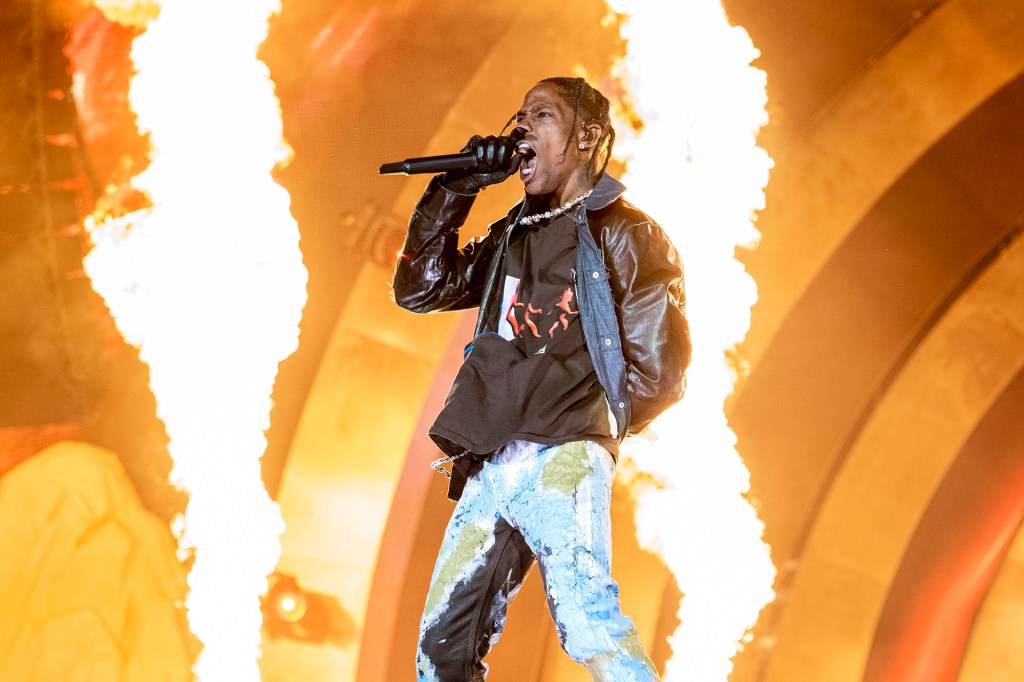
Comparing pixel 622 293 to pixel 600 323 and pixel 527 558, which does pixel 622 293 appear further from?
pixel 527 558

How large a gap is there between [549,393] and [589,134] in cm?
62

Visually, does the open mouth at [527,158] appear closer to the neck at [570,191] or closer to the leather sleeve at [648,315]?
the neck at [570,191]

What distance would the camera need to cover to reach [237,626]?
9.14 feet

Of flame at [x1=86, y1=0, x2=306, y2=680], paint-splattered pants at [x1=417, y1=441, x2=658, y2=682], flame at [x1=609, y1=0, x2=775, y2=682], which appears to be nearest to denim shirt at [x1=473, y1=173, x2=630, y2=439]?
paint-splattered pants at [x1=417, y1=441, x2=658, y2=682]

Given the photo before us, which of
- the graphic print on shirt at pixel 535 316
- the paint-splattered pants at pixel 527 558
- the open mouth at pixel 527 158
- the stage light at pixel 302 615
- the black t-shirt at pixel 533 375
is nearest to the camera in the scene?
the paint-splattered pants at pixel 527 558

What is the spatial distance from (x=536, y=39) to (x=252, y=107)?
3.01 feet

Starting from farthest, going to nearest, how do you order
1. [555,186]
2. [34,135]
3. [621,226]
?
[34,135], [555,186], [621,226]

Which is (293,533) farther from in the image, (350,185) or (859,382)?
(859,382)

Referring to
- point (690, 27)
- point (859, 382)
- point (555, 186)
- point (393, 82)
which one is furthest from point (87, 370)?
point (859, 382)

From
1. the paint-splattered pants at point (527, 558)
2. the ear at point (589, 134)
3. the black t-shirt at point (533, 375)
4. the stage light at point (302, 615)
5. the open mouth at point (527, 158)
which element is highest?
the ear at point (589, 134)

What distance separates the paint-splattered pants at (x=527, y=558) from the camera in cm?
160

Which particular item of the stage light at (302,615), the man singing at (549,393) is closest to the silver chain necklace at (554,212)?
the man singing at (549,393)

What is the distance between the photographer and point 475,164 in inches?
70.4

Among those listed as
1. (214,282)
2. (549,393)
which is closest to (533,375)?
(549,393)
